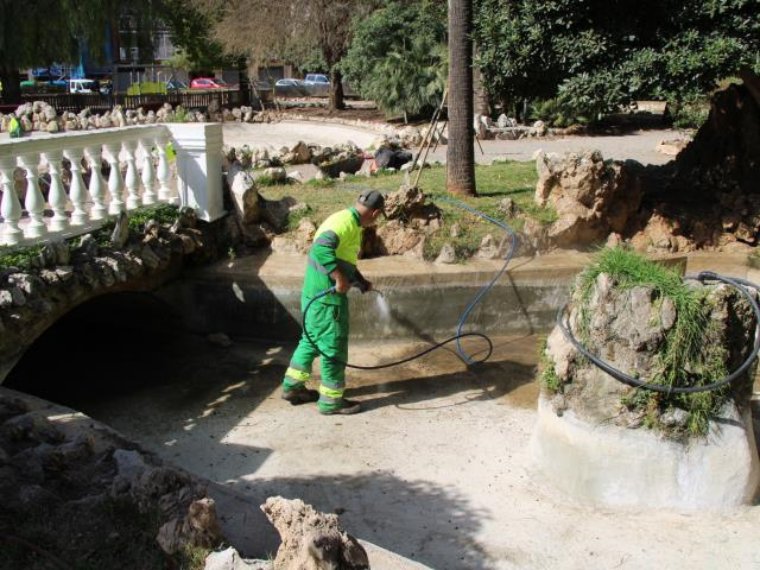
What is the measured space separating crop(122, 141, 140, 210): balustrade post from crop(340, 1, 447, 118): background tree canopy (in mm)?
16583

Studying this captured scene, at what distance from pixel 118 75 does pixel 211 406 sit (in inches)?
1845

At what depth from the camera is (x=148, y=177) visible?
866 cm

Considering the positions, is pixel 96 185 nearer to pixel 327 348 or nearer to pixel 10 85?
pixel 327 348

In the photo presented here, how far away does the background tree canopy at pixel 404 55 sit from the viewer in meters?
24.2

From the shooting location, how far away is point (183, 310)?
9.10 metres

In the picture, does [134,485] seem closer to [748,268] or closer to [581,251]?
[581,251]

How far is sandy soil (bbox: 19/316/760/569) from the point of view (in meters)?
4.97

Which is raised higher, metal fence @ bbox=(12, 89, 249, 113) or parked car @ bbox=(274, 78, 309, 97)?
parked car @ bbox=(274, 78, 309, 97)

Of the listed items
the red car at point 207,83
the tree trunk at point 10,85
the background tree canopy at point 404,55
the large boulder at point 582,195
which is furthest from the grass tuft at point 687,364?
the red car at point 207,83

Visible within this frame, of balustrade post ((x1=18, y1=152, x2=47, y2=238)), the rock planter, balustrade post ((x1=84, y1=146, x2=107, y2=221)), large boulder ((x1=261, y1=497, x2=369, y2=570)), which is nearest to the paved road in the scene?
balustrade post ((x1=84, y1=146, x2=107, y2=221))

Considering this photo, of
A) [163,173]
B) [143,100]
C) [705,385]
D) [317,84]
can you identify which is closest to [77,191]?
[163,173]

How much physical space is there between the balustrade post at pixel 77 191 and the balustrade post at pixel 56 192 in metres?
0.17

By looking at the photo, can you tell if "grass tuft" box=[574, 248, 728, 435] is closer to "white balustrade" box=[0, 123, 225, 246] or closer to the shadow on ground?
the shadow on ground

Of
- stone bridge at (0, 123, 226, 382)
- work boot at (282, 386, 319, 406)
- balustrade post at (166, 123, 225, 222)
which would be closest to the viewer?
stone bridge at (0, 123, 226, 382)
